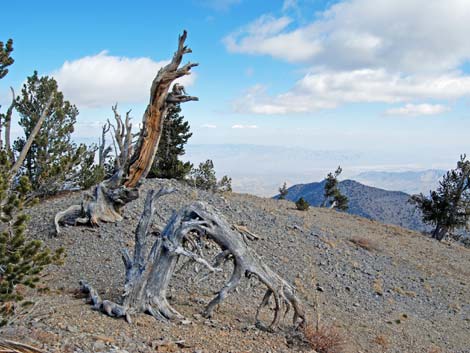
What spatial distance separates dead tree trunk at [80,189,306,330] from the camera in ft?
26.2

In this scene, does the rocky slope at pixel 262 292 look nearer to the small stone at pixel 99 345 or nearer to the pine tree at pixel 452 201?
the small stone at pixel 99 345

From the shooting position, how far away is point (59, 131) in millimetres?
22438

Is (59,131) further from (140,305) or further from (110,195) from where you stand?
(140,305)

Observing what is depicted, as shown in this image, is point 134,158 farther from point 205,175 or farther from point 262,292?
point 205,175

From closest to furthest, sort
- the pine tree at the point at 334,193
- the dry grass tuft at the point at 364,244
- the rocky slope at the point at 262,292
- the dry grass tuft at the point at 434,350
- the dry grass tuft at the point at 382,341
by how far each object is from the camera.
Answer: the rocky slope at the point at 262,292 → the dry grass tuft at the point at 382,341 → the dry grass tuft at the point at 434,350 → the dry grass tuft at the point at 364,244 → the pine tree at the point at 334,193

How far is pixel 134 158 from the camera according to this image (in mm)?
13031

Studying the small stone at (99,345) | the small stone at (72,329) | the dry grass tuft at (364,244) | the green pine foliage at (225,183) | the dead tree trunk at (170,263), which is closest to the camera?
the small stone at (99,345)

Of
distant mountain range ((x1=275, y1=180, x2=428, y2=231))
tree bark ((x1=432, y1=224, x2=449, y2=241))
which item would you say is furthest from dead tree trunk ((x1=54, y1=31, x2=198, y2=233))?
distant mountain range ((x1=275, y1=180, x2=428, y2=231))

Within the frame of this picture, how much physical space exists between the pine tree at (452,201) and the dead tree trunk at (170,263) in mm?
29355

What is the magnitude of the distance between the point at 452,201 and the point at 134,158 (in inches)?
1156

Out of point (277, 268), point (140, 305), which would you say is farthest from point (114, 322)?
point (277, 268)

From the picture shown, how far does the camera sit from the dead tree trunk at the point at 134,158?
10.9m

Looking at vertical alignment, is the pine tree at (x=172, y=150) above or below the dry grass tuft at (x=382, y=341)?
above

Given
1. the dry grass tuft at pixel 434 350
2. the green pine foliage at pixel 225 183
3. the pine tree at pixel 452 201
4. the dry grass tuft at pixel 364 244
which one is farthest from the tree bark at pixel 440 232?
the dry grass tuft at pixel 434 350
